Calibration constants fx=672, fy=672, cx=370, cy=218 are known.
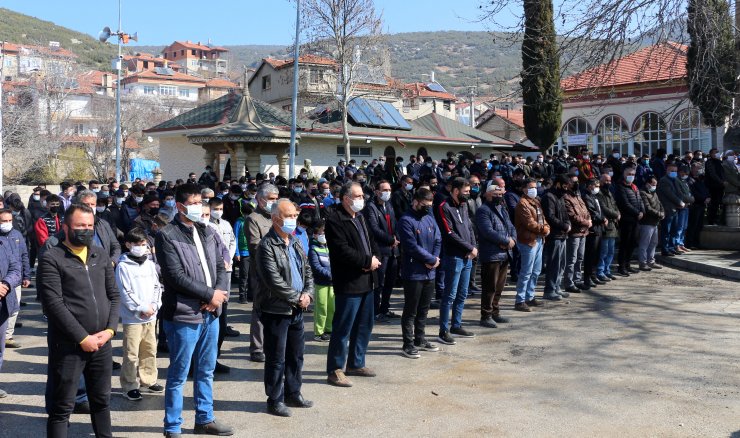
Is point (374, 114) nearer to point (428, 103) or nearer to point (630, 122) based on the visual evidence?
point (630, 122)

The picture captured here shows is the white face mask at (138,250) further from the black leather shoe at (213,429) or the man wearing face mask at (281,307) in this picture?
the black leather shoe at (213,429)

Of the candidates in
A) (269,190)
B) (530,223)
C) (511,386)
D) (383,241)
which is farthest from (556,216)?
(269,190)

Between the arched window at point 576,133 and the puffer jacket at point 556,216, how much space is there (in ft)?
90.6

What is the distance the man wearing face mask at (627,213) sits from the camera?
1277 cm

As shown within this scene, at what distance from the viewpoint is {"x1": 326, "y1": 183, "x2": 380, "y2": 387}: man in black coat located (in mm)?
6941

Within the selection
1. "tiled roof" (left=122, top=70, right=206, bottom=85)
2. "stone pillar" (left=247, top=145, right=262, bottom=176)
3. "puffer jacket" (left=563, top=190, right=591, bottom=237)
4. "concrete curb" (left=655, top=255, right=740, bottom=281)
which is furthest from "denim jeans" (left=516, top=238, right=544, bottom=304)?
"tiled roof" (left=122, top=70, right=206, bottom=85)

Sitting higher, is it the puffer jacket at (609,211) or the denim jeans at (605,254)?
the puffer jacket at (609,211)

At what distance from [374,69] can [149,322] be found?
97.0 ft

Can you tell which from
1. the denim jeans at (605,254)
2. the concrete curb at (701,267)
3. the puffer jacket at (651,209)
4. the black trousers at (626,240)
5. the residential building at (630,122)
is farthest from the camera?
Answer: the residential building at (630,122)

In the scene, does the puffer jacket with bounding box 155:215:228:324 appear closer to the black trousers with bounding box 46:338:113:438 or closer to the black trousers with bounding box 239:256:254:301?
the black trousers with bounding box 46:338:113:438

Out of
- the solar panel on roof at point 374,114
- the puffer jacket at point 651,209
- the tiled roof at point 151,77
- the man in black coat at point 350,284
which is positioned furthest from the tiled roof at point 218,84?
the man in black coat at point 350,284

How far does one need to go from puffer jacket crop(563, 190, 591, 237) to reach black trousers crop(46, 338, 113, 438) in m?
8.12

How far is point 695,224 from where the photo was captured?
1570cm

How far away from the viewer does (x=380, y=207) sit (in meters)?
10.3
